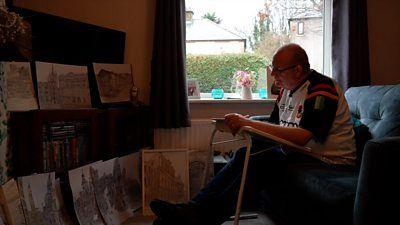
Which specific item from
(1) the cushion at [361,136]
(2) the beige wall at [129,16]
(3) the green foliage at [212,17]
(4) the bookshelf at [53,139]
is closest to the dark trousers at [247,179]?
(1) the cushion at [361,136]

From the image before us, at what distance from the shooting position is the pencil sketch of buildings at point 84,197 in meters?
1.90

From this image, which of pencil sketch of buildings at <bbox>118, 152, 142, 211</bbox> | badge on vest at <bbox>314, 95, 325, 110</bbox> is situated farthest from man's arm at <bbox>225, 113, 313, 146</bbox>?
pencil sketch of buildings at <bbox>118, 152, 142, 211</bbox>

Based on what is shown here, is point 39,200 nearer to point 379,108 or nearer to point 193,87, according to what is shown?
point 193,87

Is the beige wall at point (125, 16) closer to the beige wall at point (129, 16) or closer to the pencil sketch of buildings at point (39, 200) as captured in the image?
the beige wall at point (129, 16)

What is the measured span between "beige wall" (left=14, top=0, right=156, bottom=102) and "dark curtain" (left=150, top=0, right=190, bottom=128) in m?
0.19

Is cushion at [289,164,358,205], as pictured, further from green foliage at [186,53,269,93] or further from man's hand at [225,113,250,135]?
green foliage at [186,53,269,93]

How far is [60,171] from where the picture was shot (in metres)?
1.98

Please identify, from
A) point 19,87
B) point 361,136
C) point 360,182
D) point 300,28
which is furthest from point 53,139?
point 300,28

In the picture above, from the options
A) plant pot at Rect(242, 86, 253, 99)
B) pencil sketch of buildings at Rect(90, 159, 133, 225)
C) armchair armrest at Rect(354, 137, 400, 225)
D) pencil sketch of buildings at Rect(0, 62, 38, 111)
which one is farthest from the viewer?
plant pot at Rect(242, 86, 253, 99)

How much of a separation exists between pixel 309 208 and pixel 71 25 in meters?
1.93

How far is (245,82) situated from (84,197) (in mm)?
1649

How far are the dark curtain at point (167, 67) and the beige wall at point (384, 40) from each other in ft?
5.64

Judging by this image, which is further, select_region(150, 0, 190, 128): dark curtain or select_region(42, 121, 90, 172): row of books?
select_region(150, 0, 190, 128): dark curtain

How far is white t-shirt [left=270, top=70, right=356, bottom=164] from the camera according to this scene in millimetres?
1579
